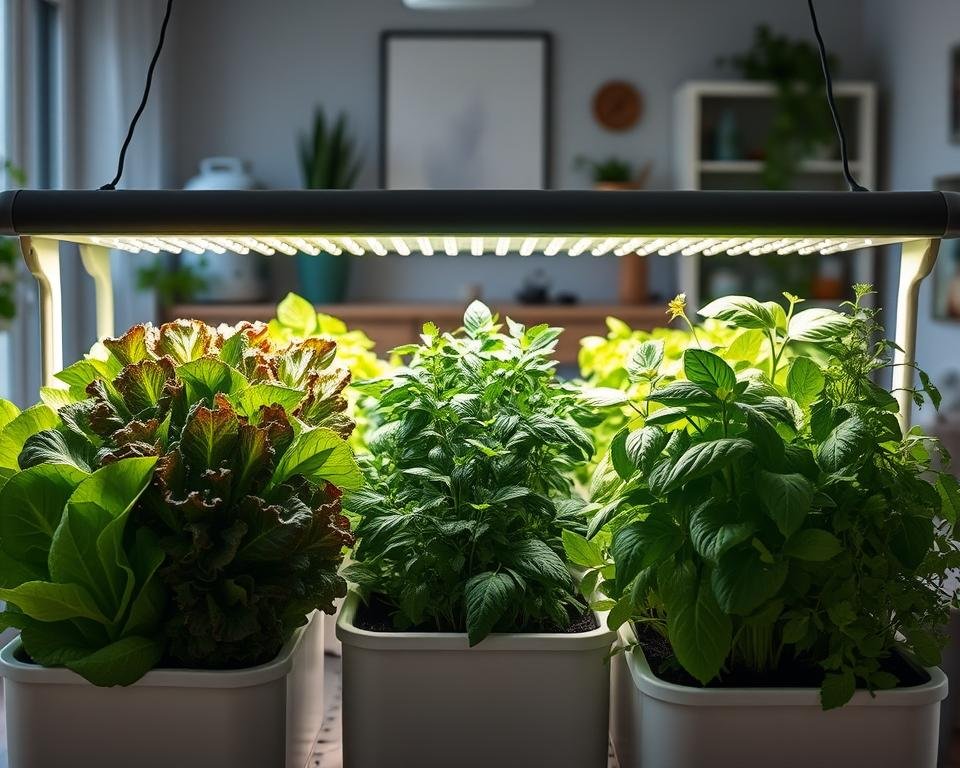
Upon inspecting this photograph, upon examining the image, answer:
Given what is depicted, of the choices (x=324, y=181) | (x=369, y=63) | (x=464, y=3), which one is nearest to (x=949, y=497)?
(x=464, y=3)

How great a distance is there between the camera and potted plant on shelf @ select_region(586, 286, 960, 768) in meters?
0.70

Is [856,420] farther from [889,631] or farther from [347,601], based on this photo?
[347,601]

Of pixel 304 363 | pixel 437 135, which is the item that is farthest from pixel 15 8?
pixel 304 363

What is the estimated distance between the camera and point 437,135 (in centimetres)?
476

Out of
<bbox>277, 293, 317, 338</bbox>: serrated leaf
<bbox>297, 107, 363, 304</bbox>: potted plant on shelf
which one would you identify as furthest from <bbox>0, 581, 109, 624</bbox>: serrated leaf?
<bbox>297, 107, 363, 304</bbox>: potted plant on shelf

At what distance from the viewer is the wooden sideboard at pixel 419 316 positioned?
14.1 ft

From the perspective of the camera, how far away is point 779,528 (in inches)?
26.3

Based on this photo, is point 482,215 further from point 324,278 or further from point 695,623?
point 324,278

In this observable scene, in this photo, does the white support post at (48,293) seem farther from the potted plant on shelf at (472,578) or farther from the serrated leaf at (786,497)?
the serrated leaf at (786,497)

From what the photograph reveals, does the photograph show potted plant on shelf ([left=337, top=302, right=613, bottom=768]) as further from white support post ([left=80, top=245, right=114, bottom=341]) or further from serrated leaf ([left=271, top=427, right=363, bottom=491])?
white support post ([left=80, top=245, right=114, bottom=341])

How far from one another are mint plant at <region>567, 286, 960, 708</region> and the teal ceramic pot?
3774mm

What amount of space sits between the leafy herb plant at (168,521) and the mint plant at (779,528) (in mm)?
231

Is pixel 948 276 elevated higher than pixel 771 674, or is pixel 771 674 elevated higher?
pixel 948 276

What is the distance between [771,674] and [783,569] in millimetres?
119
